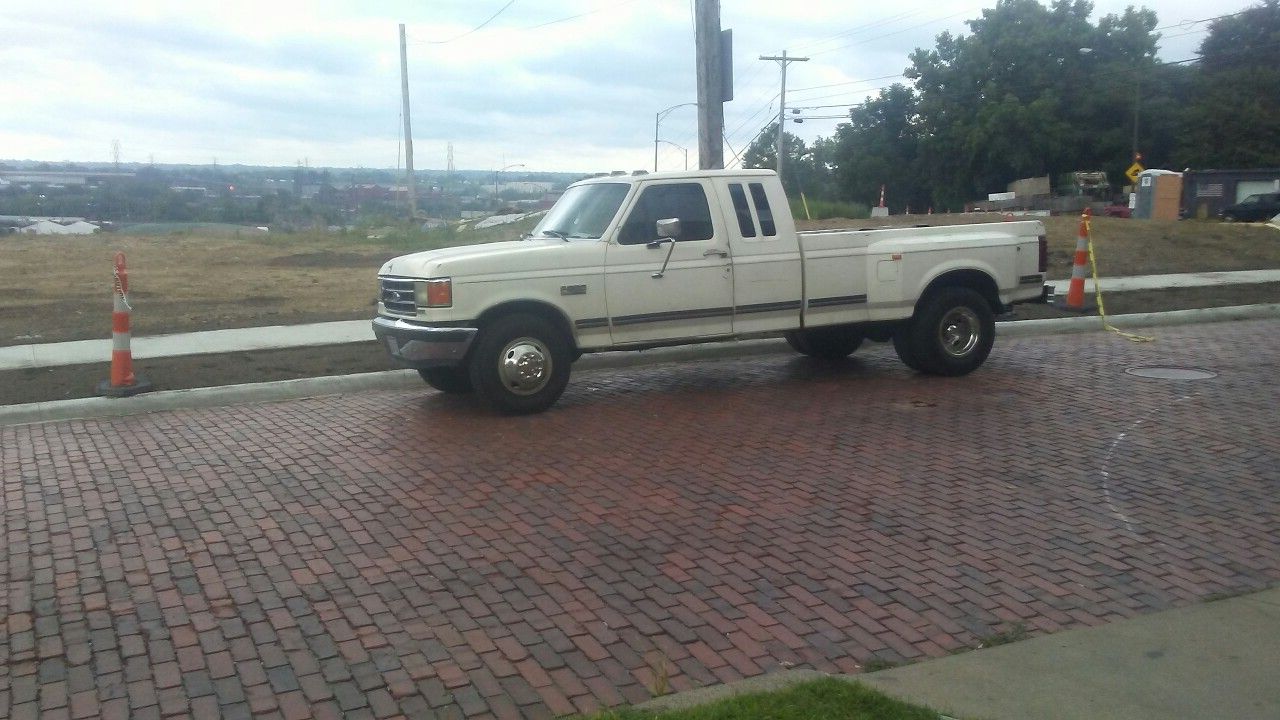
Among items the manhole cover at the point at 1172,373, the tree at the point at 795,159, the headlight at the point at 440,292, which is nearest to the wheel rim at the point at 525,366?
the headlight at the point at 440,292

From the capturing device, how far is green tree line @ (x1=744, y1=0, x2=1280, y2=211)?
2586 inches

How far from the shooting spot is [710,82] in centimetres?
1568

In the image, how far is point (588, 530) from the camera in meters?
6.55

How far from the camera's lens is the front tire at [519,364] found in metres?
9.48

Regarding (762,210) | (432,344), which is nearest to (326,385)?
(432,344)

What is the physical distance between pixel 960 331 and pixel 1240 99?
62.4 metres

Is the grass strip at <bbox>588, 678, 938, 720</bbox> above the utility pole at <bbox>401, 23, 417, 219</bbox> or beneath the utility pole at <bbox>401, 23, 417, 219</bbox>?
beneath

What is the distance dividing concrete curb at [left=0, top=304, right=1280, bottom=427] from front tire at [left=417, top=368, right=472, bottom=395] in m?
0.80

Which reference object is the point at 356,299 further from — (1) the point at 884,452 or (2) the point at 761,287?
(1) the point at 884,452

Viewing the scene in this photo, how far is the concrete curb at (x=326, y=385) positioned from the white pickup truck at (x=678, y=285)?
96 centimetres

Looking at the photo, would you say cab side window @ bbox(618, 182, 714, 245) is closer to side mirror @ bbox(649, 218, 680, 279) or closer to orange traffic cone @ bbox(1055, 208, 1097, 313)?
side mirror @ bbox(649, 218, 680, 279)

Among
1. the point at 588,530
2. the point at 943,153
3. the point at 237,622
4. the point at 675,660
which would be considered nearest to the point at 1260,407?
the point at 588,530

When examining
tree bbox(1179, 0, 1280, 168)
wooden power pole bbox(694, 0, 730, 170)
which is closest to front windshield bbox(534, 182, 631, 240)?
wooden power pole bbox(694, 0, 730, 170)

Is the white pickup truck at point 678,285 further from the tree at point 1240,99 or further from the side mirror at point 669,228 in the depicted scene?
the tree at point 1240,99
